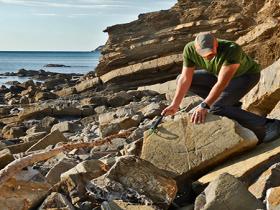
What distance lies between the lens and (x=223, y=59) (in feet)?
19.8

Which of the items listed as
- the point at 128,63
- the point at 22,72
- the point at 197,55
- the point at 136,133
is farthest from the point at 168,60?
the point at 22,72

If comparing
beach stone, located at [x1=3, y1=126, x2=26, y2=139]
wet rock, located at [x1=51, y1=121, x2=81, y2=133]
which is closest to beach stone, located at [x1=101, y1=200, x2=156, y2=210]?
wet rock, located at [x1=51, y1=121, x2=81, y2=133]

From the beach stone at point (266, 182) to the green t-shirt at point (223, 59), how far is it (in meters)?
1.33

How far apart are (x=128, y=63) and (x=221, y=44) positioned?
1931cm

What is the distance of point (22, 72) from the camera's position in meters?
64.6

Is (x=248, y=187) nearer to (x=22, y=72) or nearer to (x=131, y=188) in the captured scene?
(x=131, y=188)

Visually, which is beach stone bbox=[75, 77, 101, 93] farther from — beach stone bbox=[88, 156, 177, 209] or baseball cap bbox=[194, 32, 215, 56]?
beach stone bbox=[88, 156, 177, 209]

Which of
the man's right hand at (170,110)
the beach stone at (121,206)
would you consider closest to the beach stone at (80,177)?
the beach stone at (121,206)

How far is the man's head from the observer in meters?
5.84

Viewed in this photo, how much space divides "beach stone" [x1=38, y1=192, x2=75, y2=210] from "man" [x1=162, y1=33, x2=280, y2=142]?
5.44ft

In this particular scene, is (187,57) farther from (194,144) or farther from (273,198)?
(273,198)

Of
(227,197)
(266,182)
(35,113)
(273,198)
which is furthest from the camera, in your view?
(35,113)

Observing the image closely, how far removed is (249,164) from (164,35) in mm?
19613

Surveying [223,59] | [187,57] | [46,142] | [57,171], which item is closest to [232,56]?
[223,59]
